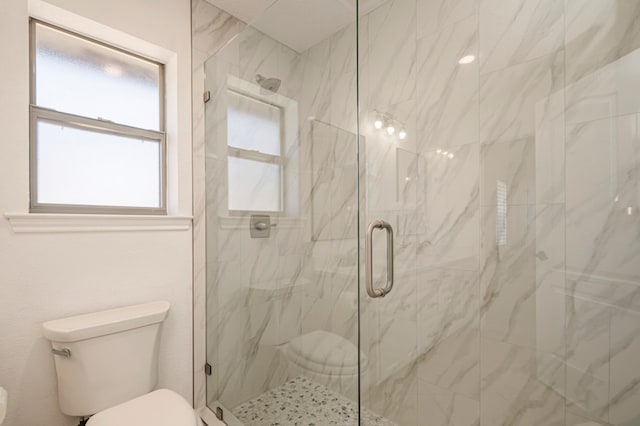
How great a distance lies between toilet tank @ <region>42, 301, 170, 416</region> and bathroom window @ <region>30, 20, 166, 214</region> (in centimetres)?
61

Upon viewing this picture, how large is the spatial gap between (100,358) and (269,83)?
1.52 m

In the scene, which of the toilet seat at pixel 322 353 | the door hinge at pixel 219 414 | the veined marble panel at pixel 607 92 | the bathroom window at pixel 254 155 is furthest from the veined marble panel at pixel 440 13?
the door hinge at pixel 219 414

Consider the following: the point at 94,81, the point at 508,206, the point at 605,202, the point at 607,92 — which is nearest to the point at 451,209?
the point at 508,206

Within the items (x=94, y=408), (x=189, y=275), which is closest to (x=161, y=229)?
(x=189, y=275)

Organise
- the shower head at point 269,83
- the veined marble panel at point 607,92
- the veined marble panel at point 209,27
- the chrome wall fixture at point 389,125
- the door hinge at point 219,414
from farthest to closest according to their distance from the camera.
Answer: the veined marble panel at point 209,27, the door hinge at point 219,414, the chrome wall fixture at point 389,125, the shower head at point 269,83, the veined marble panel at point 607,92

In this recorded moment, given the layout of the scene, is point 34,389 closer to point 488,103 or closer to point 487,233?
point 487,233

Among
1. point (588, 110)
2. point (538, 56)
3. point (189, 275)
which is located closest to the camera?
point (588, 110)

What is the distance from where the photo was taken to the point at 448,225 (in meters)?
1.50

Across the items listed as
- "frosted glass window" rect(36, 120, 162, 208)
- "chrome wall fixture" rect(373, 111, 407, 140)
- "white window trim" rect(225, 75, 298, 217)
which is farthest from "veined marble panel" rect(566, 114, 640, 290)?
"frosted glass window" rect(36, 120, 162, 208)

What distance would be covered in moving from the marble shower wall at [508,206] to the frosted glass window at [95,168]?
53.0 inches

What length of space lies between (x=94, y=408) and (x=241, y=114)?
1.56m

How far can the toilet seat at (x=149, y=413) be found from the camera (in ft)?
3.82

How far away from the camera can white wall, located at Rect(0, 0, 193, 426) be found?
1276mm

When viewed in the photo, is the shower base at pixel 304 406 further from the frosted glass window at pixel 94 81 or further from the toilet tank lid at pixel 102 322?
the frosted glass window at pixel 94 81
